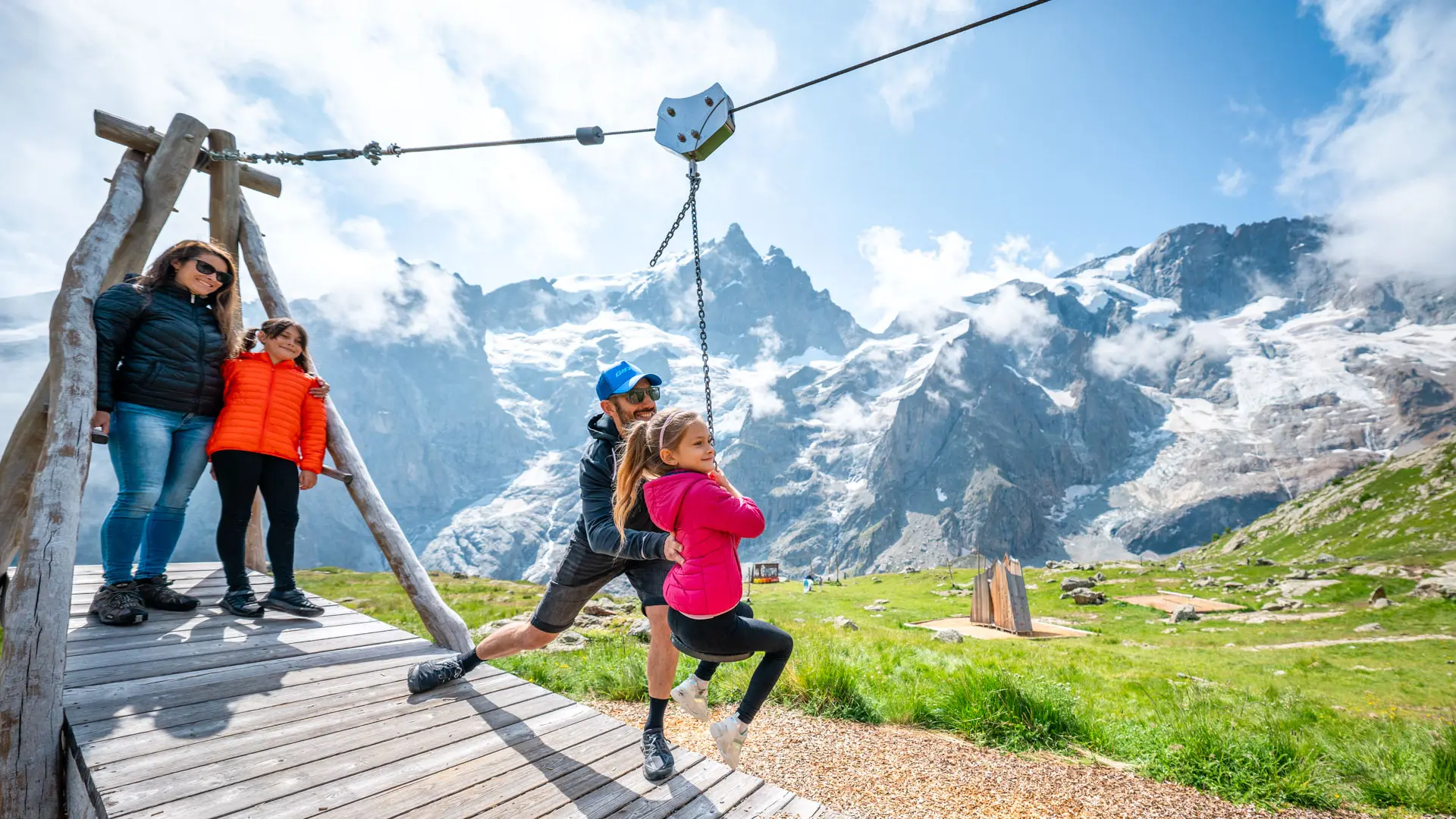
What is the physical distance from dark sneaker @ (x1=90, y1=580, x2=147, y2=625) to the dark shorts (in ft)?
12.5

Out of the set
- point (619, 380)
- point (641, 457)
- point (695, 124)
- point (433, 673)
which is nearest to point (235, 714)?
point (433, 673)

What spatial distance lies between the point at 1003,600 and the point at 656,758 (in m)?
24.1

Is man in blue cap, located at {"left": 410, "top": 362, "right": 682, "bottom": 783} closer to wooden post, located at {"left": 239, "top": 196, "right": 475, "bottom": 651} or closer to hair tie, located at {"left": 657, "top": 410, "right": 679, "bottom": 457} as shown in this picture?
hair tie, located at {"left": 657, "top": 410, "right": 679, "bottom": 457}

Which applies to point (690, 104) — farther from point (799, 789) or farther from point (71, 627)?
point (71, 627)

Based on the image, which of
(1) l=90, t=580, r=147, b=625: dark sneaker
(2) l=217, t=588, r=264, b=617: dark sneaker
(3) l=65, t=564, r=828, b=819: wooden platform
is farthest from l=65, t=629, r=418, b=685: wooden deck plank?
(1) l=90, t=580, r=147, b=625: dark sneaker

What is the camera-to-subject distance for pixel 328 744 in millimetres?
3977

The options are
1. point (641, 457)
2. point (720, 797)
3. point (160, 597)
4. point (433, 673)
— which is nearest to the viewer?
point (720, 797)

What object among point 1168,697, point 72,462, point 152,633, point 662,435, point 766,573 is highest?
point 662,435

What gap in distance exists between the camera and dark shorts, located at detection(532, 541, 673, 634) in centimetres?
470

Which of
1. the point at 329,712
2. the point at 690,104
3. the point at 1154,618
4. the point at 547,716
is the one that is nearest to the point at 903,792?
the point at 547,716

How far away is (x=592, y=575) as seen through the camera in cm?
481

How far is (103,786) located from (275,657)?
7.16ft

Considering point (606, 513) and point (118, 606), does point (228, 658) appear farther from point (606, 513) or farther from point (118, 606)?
point (606, 513)

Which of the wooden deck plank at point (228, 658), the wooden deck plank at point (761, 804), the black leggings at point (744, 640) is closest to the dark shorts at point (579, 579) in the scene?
the black leggings at point (744, 640)
